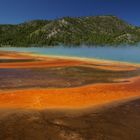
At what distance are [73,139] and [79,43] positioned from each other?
112034mm

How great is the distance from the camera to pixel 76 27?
17100cm

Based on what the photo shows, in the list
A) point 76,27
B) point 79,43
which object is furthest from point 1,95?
point 76,27

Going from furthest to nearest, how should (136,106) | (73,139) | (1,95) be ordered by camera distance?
1. (1,95)
2. (136,106)
3. (73,139)

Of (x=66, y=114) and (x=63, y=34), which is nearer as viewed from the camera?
(x=66, y=114)

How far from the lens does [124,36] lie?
126 m

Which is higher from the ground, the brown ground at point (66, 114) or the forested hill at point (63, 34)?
the forested hill at point (63, 34)

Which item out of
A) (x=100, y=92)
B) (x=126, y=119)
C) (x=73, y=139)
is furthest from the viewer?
(x=100, y=92)

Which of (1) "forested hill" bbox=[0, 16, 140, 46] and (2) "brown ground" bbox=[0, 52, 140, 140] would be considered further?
(1) "forested hill" bbox=[0, 16, 140, 46]

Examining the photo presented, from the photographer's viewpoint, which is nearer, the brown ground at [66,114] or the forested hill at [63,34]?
the brown ground at [66,114]

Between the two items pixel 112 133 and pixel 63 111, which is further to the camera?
pixel 63 111

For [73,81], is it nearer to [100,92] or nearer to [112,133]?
[100,92]

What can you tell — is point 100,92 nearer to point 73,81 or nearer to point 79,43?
point 73,81

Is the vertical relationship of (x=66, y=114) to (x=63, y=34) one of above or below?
below

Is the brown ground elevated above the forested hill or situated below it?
below
